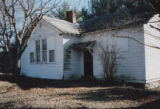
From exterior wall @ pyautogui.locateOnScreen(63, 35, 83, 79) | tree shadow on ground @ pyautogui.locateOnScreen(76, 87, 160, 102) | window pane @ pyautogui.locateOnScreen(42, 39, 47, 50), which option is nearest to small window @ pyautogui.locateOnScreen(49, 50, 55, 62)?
window pane @ pyautogui.locateOnScreen(42, 39, 47, 50)

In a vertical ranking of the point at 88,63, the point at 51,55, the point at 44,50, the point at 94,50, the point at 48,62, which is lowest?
the point at 88,63

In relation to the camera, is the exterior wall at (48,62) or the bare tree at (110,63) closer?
the bare tree at (110,63)

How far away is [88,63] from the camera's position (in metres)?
13.0

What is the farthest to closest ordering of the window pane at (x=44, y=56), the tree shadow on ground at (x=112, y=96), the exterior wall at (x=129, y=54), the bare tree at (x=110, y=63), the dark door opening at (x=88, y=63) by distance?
1. the window pane at (x=44, y=56)
2. the dark door opening at (x=88, y=63)
3. the bare tree at (x=110, y=63)
4. the exterior wall at (x=129, y=54)
5. the tree shadow on ground at (x=112, y=96)

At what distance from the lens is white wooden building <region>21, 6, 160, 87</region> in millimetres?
9742

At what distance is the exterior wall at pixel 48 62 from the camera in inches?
495

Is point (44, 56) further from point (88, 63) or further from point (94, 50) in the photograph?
point (94, 50)

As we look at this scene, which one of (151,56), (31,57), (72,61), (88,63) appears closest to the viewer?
(151,56)

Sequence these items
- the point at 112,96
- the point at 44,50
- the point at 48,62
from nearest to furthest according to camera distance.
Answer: the point at 112,96
the point at 48,62
the point at 44,50

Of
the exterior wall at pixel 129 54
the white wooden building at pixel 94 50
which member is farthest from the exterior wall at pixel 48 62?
the exterior wall at pixel 129 54

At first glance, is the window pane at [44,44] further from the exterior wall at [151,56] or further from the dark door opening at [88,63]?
the exterior wall at [151,56]

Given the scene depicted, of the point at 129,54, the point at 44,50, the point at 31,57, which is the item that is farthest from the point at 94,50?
the point at 31,57

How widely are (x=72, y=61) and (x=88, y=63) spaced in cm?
136

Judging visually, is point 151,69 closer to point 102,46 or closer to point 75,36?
point 102,46
